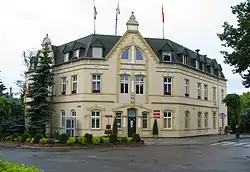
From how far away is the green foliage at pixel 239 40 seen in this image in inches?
657

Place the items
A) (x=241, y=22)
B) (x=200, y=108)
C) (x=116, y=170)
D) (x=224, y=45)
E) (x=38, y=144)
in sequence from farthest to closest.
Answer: (x=200, y=108) < (x=38, y=144) < (x=224, y=45) < (x=241, y=22) < (x=116, y=170)

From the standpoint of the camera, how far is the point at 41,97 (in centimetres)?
4206

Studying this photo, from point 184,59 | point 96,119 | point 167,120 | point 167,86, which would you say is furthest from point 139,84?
point 184,59

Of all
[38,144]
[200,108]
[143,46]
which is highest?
[143,46]

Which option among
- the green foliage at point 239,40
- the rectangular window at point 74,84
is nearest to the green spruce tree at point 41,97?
the rectangular window at point 74,84

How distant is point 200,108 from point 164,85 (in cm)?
873

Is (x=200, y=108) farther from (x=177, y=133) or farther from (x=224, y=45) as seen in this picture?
(x=224, y=45)

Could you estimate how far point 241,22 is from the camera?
17078 millimetres

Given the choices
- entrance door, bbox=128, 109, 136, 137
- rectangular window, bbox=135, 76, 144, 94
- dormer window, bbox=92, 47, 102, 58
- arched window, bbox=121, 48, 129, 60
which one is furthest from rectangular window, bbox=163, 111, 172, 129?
dormer window, bbox=92, 47, 102, 58

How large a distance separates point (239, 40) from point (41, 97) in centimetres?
2902

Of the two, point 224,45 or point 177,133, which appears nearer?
point 224,45

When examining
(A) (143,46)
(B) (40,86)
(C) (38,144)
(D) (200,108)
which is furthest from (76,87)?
(D) (200,108)

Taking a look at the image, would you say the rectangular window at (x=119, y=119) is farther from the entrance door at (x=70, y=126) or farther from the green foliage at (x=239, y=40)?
the green foliage at (x=239, y=40)

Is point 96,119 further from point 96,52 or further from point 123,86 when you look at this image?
point 96,52
